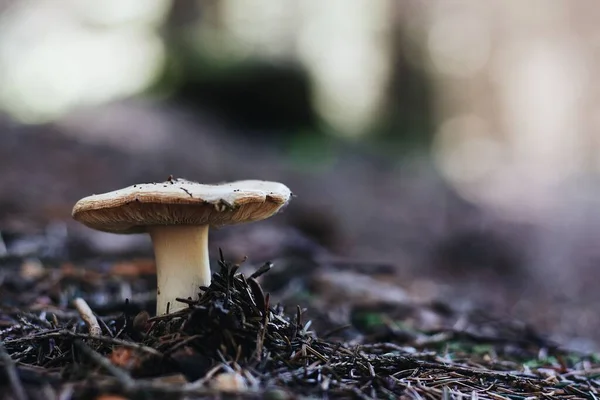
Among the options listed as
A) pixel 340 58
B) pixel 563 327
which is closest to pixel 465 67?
pixel 340 58

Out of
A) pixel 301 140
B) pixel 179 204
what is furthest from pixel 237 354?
pixel 301 140

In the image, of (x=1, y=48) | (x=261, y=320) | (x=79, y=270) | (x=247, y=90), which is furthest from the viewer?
(x=247, y=90)

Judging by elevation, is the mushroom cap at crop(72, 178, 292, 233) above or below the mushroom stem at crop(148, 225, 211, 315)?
above

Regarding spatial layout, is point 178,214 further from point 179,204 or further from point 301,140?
point 301,140

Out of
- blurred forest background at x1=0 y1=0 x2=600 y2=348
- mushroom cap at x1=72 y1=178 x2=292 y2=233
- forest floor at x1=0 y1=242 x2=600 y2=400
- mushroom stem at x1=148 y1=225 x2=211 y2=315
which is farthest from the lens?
blurred forest background at x1=0 y1=0 x2=600 y2=348

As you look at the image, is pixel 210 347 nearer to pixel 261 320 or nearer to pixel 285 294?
pixel 261 320

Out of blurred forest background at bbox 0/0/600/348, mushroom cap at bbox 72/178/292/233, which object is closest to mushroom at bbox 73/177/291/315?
mushroom cap at bbox 72/178/292/233

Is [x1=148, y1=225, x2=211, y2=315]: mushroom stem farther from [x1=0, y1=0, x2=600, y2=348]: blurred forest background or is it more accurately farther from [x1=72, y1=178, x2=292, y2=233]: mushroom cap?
[x1=0, y1=0, x2=600, y2=348]: blurred forest background

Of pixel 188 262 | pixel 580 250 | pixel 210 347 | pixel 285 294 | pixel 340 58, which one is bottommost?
pixel 580 250

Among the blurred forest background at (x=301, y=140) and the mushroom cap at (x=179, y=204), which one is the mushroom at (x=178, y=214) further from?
the blurred forest background at (x=301, y=140)
